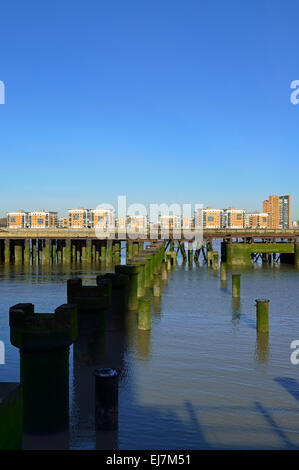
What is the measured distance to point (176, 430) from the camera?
8000 millimetres

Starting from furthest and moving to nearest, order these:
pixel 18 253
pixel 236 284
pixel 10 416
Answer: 1. pixel 18 253
2. pixel 236 284
3. pixel 10 416

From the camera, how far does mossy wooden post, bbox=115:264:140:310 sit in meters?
19.0

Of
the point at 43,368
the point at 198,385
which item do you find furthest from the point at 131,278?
the point at 43,368

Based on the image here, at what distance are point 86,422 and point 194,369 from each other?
13.4ft

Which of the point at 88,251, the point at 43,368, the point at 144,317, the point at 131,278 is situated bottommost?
the point at 144,317

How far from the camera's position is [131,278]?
19.2 m

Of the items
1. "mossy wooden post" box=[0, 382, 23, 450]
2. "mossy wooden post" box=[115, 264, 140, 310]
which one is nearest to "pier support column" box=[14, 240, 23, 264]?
"mossy wooden post" box=[115, 264, 140, 310]

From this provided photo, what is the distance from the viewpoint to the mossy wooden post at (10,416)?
454 cm

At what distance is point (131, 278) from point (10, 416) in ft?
47.6

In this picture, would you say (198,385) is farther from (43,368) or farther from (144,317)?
(144,317)

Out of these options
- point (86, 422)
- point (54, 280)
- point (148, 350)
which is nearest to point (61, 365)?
point (86, 422)

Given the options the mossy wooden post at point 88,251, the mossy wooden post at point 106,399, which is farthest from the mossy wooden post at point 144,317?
the mossy wooden post at point 88,251

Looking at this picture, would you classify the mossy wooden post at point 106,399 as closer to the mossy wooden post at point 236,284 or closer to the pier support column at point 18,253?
the mossy wooden post at point 236,284

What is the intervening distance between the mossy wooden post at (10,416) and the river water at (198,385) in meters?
2.67
